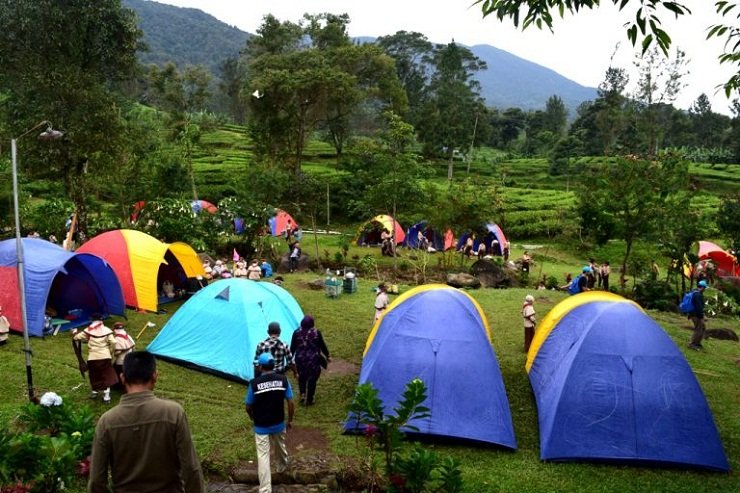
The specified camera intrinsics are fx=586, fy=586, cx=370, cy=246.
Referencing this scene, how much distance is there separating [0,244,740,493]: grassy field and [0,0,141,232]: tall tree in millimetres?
7305

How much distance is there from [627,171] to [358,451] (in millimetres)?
11412

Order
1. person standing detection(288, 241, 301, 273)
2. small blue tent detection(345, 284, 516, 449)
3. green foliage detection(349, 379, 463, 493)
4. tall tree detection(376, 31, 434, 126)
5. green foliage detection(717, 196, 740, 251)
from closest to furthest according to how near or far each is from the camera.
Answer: green foliage detection(349, 379, 463, 493) < small blue tent detection(345, 284, 516, 449) < green foliage detection(717, 196, 740, 251) < person standing detection(288, 241, 301, 273) < tall tree detection(376, 31, 434, 126)

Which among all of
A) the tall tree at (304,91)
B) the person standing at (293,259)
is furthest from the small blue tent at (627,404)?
the tall tree at (304,91)

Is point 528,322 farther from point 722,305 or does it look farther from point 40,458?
point 40,458

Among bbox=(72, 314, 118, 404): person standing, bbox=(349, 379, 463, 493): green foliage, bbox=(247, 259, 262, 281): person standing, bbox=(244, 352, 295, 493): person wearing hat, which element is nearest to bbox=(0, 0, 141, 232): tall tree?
bbox=(247, 259, 262, 281): person standing

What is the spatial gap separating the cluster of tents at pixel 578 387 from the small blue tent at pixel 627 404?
0.04 ft

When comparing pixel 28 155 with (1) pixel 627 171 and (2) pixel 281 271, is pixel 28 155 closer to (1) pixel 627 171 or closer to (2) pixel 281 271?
(2) pixel 281 271

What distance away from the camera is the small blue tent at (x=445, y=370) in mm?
7250

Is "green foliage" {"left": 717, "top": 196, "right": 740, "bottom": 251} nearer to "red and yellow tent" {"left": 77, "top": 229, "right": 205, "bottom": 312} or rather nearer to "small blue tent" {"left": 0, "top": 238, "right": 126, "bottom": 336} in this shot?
"red and yellow tent" {"left": 77, "top": 229, "right": 205, "bottom": 312}

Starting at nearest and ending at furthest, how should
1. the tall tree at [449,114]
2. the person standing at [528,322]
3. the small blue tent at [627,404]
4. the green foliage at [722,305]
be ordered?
the small blue tent at [627,404] → the person standing at [528,322] → the green foliage at [722,305] → the tall tree at [449,114]

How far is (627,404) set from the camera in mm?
6961

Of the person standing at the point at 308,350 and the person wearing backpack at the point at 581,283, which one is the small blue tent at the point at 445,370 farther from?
the person wearing backpack at the point at 581,283

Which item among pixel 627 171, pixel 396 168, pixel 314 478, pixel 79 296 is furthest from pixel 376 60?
pixel 314 478

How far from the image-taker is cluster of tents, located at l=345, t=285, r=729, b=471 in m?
6.88
